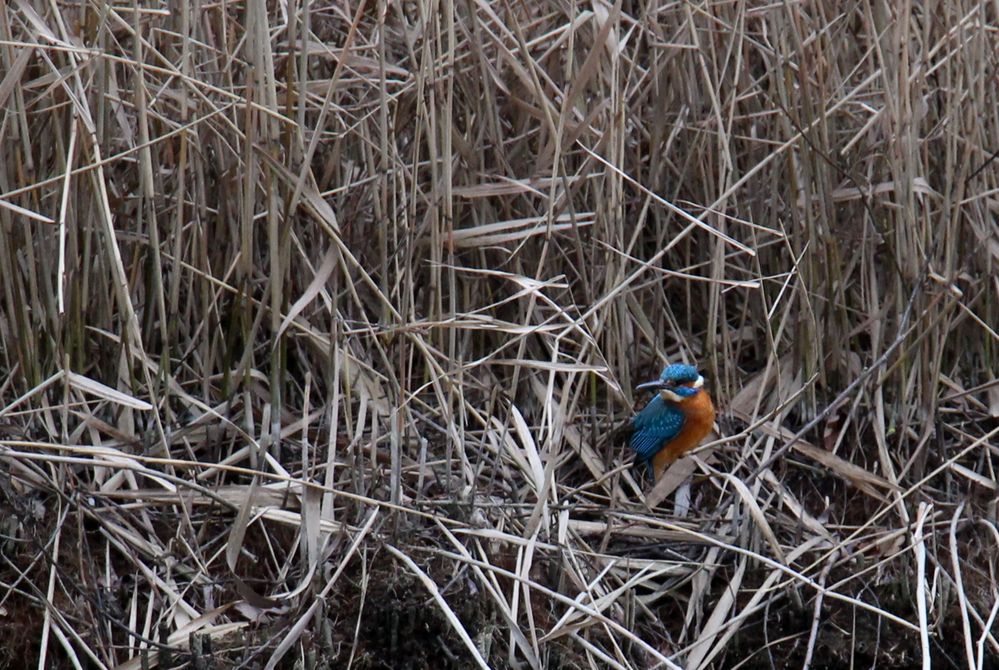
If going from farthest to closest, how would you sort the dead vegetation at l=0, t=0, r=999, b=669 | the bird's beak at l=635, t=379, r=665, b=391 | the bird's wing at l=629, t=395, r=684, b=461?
the bird's beak at l=635, t=379, r=665, b=391 < the bird's wing at l=629, t=395, r=684, b=461 < the dead vegetation at l=0, t=0, r=999, b=669

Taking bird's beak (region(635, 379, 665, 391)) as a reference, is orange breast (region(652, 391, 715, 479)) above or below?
below

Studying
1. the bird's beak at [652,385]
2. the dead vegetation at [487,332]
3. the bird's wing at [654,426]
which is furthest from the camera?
the bird's beak at [652,385]

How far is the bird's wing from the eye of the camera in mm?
2945

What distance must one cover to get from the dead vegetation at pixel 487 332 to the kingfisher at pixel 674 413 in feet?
0.24

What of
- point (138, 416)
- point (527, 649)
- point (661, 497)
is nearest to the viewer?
point (527, 649)

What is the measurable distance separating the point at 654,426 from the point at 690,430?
121mm

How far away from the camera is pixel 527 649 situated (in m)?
2.59

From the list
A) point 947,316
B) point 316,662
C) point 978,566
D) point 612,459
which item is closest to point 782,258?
point 947,316

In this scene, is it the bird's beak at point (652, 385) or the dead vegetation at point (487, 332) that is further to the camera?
the bird's beak at point (652, 385)

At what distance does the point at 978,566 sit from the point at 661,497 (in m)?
0.74

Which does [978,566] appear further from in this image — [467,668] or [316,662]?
[316,662]

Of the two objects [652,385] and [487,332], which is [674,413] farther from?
[487,332]

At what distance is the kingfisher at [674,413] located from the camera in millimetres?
3006

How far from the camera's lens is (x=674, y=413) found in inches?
116
